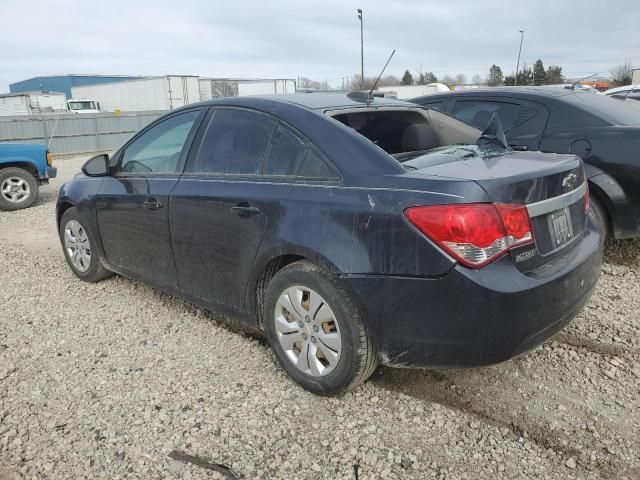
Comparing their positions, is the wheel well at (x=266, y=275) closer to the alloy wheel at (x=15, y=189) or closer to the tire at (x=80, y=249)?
the tire at (x=80, y=249)

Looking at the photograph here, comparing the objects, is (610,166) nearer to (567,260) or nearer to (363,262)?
(567,260)

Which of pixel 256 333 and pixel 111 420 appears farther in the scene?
pixel 256 333

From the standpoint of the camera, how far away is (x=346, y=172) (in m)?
2.58

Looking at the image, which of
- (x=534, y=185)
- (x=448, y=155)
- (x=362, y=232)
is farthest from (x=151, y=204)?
(x=534, y=185)

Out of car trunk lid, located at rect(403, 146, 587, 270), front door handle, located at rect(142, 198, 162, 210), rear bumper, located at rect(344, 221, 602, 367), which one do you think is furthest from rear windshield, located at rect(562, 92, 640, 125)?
front door handle, located at rect(142, 198, 162, 210)

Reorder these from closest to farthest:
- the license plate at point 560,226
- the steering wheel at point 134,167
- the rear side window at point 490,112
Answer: the license plate at point 560,226
the steering wheel at point 134,167
the rear side window at point 490,112

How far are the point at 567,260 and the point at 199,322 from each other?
254 centimetres

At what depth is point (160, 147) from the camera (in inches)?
151

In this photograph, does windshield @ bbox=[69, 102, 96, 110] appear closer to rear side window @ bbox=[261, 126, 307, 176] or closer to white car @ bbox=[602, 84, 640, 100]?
white car @ bbox=[602, 84, 640, 100]

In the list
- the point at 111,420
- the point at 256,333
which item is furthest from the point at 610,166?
the point at 111,420

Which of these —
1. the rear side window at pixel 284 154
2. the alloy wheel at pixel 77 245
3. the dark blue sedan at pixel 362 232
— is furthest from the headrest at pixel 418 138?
the alloy wheel at pixel 77 245

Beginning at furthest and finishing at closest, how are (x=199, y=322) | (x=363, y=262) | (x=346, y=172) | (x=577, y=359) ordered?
(x=199, y=322), (x=577, y=359), (x=346, y=172), (x=363, y=262)

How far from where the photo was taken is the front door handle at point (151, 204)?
358cm

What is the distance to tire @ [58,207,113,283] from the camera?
455cm
